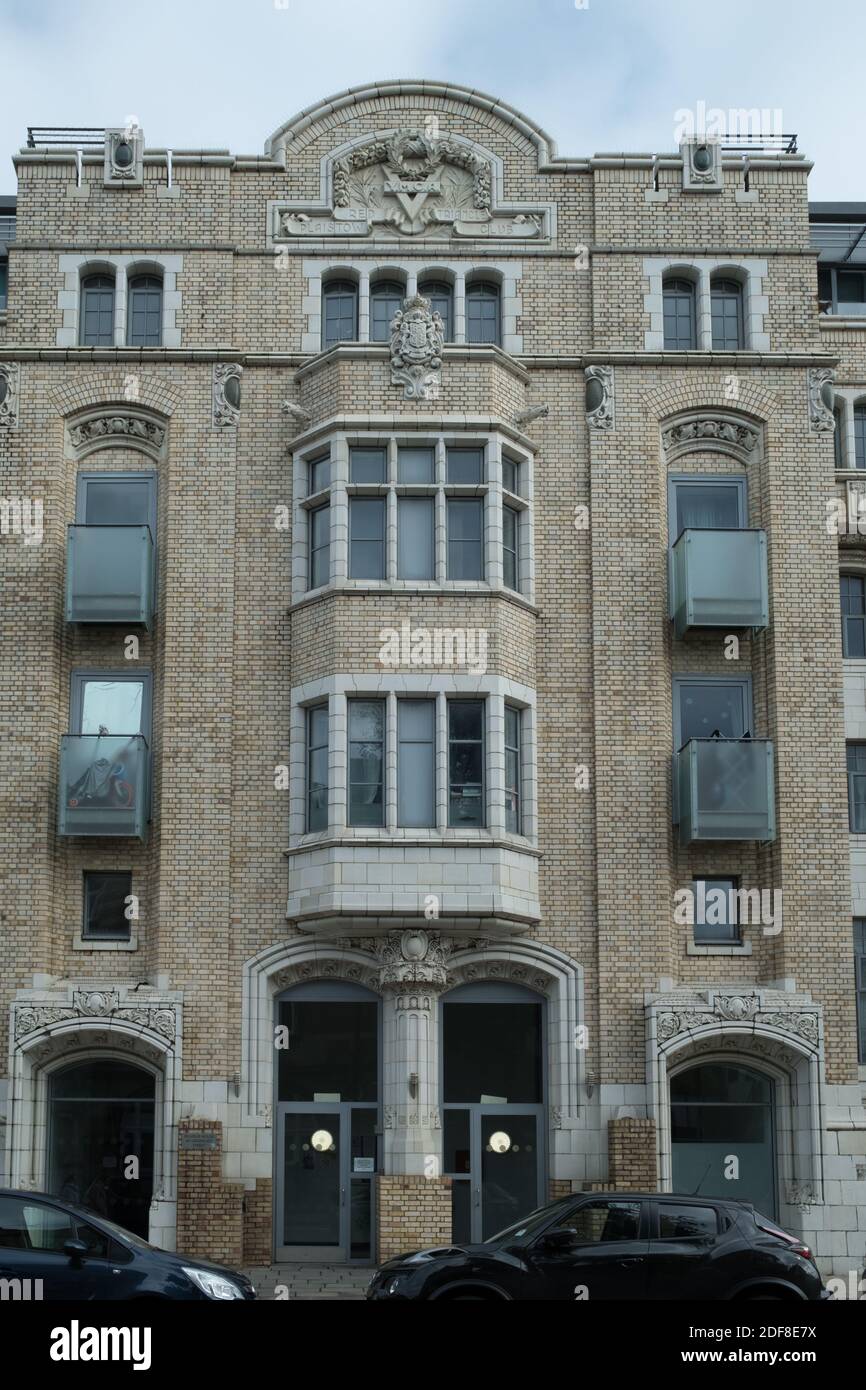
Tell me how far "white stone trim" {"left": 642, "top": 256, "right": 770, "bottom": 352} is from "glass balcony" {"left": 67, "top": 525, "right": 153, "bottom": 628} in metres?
8.94

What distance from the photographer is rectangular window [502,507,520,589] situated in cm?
2759

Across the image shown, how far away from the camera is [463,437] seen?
1081 inches

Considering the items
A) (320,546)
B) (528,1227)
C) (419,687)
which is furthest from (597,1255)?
(320,546)

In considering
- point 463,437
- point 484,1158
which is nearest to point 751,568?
point 463,437

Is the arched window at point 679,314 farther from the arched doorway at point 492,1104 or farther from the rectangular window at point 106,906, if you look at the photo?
the rectangular window at point 106,906

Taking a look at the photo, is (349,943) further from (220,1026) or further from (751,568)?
(751,568)

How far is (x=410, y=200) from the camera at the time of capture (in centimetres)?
2923

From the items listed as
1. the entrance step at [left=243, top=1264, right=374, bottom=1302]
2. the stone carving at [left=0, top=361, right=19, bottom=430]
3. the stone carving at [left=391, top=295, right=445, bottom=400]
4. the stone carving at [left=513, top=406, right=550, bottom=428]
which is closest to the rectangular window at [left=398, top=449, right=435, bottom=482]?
the stone carving at [left=391, top=295, right=445, bottom=400]

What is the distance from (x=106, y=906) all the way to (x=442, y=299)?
11225mm

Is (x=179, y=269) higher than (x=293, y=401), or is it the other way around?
(x=179, y=269)

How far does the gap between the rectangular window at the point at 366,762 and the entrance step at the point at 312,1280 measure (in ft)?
20.9

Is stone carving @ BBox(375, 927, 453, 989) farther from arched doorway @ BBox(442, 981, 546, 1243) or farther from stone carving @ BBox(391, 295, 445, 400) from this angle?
stone carving @ BBox(391, 295, 445, 400)

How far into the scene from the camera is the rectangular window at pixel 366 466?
27547mm

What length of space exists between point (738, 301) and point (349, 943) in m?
12.4
